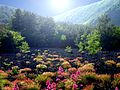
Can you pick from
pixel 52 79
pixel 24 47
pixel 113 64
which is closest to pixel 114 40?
pixel 24 47

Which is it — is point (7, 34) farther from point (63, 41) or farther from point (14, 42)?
point (63, 41)

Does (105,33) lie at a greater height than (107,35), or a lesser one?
greater

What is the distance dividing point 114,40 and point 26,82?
267 ft

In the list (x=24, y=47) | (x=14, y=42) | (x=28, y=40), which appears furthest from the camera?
(x=28, y=40)

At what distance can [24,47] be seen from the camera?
69.9 metres

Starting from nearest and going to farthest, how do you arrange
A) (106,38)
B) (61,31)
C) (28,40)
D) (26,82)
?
1. (26,82)
2. (106,38)
3. (28,40)
4. (61,31)

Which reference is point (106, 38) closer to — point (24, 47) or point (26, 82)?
point (24, 47)

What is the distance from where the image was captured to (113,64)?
30.2 m

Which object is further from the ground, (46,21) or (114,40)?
(46,21)

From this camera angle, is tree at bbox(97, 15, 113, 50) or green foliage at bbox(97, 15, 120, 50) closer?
tree at bbox(97, 15, 113, 50)

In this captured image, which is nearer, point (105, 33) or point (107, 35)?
point (107, 35)

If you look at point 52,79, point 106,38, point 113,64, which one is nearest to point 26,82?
point 52,79

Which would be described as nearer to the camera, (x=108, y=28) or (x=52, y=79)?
(x=52, y=79)

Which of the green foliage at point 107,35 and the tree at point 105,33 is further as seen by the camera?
the green foliage at point 107,35
